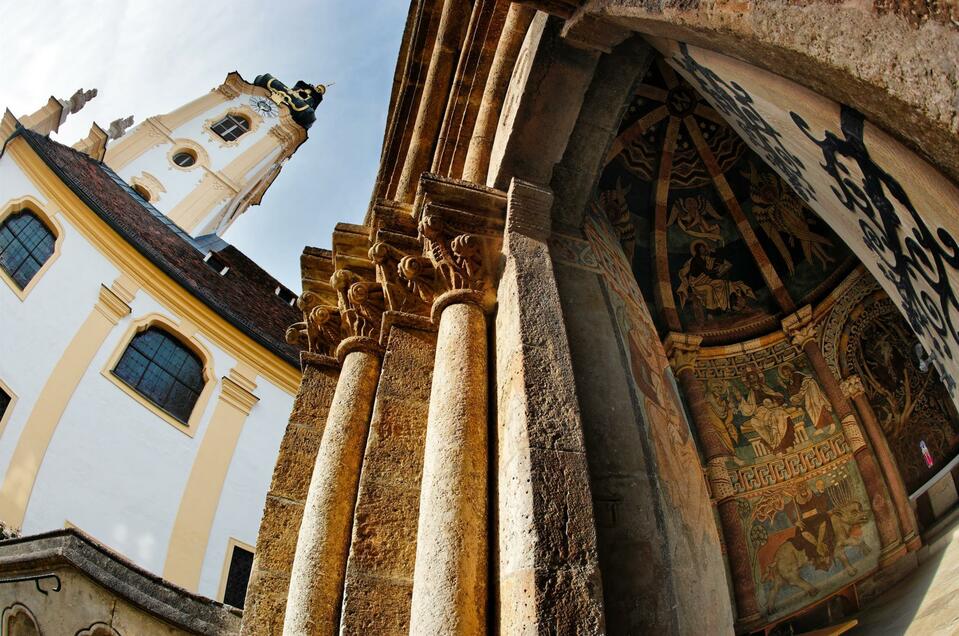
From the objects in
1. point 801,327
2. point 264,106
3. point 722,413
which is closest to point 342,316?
point 722,413

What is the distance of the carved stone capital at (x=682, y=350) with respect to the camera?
24.5ft

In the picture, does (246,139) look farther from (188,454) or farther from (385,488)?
(385,488)

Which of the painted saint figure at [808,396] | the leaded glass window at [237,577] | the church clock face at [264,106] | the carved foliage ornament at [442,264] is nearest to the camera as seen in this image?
the carved foliage ornament at [442,264]

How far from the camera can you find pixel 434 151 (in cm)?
489

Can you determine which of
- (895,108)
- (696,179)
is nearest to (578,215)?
(895,108)

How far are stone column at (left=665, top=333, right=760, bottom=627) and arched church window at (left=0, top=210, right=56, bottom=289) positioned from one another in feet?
37.0

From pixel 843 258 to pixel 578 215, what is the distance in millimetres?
4848

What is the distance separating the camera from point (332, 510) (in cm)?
298

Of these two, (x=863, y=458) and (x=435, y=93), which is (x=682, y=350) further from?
(x=435, y=93)

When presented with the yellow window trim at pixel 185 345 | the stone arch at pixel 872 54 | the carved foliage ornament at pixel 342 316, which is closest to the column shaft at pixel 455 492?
the carved foliage ornament at pixel 342 316

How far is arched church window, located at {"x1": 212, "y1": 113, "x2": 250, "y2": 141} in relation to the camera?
29.1m

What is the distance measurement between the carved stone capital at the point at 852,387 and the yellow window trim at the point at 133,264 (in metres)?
10.7

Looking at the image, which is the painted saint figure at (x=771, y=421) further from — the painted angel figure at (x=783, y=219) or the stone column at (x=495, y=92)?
the stone column at (x=495, y=92)

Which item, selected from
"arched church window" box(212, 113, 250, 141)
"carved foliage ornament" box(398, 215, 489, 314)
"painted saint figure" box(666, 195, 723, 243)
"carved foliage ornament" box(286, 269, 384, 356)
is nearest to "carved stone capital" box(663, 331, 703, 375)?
"painted saint figure" box(666, 195, 723, 243)
